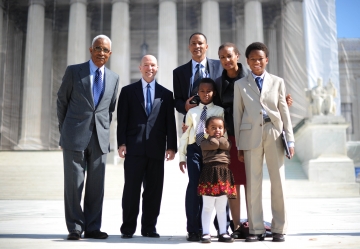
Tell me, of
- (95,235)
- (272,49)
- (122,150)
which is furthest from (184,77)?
(272,49)

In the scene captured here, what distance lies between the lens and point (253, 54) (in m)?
5.73

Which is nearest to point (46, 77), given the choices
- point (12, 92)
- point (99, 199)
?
point (12, 92)

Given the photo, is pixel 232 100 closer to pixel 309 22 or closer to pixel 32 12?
pixel 309 22

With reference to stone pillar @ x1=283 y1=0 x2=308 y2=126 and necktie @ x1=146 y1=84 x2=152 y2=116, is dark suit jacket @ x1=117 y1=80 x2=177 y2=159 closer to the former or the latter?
necktie @ x1=146 y1=84 x2=152 y2=116

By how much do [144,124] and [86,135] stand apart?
Answer: 0.78 m

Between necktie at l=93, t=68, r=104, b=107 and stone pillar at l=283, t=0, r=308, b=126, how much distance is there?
80.2 ft

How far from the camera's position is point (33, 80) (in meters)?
31.8

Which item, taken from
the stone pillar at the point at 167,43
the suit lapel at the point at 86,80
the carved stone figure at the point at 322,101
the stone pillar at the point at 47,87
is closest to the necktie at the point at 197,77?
the suit lapel at the point at 86,80

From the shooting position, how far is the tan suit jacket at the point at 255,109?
18.3 feet

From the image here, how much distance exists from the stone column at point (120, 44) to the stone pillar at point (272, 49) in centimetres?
1029

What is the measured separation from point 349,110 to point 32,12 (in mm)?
24342

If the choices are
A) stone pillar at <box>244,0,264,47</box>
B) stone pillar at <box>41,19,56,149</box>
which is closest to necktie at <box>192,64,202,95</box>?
stone pillar at <box>244,0,264,47</box>

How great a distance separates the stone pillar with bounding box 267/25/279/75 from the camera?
112ft

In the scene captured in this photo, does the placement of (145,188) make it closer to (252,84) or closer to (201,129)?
(201,129)
